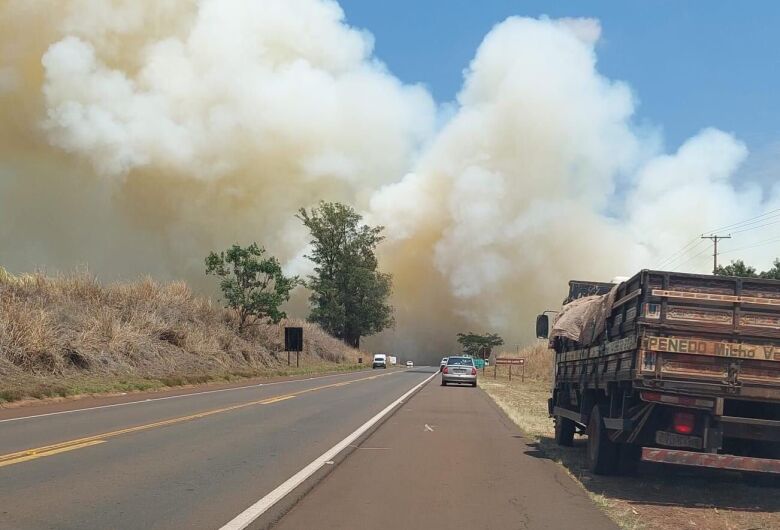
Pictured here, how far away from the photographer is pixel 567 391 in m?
13.2

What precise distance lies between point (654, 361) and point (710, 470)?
3.68m

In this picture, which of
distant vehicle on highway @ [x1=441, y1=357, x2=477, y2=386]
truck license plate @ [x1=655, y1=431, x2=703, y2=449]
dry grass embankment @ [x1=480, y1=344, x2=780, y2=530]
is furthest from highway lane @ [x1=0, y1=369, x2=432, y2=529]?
distant vehicle on highway @ [x1=441, y1=357, x2=477, y2=386]

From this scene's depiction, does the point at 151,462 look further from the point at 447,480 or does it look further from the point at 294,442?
the point at 447,480

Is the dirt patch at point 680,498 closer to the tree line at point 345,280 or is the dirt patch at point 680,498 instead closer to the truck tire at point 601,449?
the truck tire at point 601,449

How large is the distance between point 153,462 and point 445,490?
4128 mm

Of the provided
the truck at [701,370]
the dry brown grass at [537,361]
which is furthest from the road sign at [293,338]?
the truck at [701,370]

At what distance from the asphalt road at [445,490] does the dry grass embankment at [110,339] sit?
43.3 feet

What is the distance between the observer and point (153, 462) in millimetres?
10273

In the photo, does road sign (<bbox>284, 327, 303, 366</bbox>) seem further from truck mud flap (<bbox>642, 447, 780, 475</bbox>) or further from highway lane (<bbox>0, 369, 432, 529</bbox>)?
truck mud flap (<bbox>642, 447, 780, 475</bbox>)

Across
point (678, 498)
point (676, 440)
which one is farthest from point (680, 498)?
point (676, 440)

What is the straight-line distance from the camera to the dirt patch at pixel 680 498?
762 cm

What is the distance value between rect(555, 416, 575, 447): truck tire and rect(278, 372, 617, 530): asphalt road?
71 centimetres

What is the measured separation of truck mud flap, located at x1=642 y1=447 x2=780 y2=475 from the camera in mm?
7969

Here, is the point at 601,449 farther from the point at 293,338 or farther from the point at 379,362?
the point at 379,362
